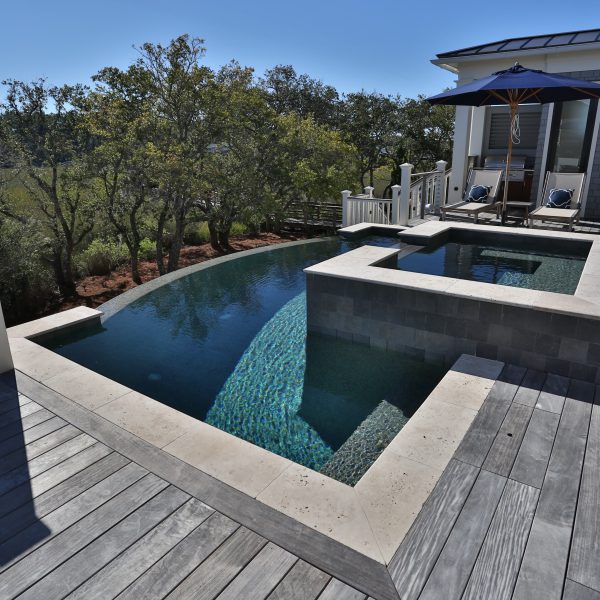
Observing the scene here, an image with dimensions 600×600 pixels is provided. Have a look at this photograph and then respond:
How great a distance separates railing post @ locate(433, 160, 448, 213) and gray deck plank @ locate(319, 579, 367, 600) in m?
9.29

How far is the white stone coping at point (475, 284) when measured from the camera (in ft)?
12.0

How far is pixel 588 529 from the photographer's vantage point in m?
2.10

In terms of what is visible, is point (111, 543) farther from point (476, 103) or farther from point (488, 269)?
point (476, 103)

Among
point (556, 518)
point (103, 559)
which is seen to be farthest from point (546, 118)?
point (103, 559)

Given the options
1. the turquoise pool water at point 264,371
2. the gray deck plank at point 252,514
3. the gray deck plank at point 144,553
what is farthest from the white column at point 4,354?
the gray deck plank at point 144,553

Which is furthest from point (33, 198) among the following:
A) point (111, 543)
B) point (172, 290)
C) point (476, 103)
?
point (111, 543)

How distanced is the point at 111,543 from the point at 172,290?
16.1 ft

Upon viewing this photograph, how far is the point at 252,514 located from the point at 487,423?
64.9 inches

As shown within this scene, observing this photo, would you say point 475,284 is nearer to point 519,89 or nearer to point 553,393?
point 553,393

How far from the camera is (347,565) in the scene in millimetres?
1960

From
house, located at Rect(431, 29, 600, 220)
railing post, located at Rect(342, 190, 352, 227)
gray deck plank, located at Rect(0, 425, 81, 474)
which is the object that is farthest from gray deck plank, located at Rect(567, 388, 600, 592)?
house, located at Rect(431, 29, 600, 220)

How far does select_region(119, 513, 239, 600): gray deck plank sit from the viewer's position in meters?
1.88

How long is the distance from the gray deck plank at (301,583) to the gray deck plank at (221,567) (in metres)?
0.20

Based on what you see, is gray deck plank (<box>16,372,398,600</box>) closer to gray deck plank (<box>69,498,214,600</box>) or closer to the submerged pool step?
gray deck plank (<box>69,498,214,600</box>)
